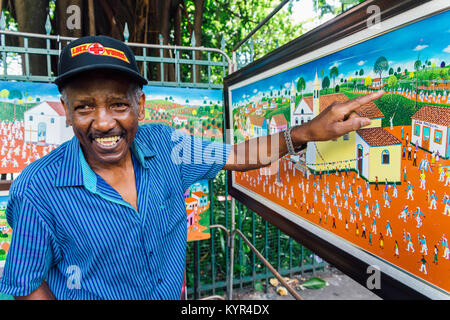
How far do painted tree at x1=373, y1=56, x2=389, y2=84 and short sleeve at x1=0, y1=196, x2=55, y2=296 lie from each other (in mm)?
1332

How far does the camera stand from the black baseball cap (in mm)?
1070

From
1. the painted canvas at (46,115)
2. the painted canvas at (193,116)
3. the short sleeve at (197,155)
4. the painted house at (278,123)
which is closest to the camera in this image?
the painted house at (278,123)

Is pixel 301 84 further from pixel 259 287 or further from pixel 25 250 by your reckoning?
pixel 259 287

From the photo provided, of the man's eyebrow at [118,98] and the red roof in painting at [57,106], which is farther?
the red roof in painting at [57,106]

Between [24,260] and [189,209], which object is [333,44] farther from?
[189,209]

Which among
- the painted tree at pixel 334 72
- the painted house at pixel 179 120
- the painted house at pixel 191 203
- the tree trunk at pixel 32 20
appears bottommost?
the painted house at pixel 191 203

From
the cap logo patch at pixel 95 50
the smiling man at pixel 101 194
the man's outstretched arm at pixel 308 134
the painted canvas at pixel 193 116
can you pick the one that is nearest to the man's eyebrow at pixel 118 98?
the smiling man at pixel 101 194

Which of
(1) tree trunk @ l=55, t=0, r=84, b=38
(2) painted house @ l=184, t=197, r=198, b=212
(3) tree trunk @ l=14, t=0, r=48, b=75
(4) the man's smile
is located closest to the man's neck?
(4) the man's smile

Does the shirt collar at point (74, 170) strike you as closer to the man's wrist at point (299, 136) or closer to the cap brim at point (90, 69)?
the cap brim at point (90, 69)

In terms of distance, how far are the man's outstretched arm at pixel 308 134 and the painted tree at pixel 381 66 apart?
66mm

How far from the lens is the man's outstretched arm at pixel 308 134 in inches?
39.3

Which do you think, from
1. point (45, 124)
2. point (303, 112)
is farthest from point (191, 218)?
point (303, 112)

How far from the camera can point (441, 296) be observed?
2.60ft
